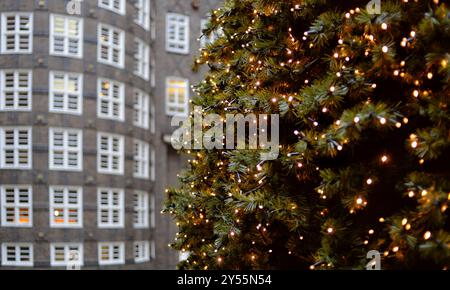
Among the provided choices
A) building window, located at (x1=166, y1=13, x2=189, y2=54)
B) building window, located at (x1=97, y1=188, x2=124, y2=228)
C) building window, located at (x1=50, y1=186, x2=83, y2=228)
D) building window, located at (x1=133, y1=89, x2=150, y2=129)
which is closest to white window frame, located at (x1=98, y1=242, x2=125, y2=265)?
building window, located at (x1=97, y1=188, x2=124, y2=228)

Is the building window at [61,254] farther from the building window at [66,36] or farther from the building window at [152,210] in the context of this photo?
the building window at [66,36]

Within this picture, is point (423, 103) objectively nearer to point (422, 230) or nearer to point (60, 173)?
point (422, 230)

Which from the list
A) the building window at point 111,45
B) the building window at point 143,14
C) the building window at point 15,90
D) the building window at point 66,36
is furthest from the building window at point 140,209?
the building window at point 143,14

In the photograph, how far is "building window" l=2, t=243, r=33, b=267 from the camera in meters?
18.1

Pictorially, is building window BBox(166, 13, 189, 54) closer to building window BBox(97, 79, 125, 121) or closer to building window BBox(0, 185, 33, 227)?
building window BBox(97, 79, 125, 121)

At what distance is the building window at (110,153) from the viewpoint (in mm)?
19734

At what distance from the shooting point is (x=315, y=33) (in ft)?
16.3

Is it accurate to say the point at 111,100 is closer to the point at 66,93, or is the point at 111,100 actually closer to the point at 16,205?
the point at 66,93

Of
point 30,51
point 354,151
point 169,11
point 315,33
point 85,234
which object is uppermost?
point 169,11

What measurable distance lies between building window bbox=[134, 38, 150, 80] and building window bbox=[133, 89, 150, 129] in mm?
767

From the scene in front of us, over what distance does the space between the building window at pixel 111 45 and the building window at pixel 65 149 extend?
9.85ft
